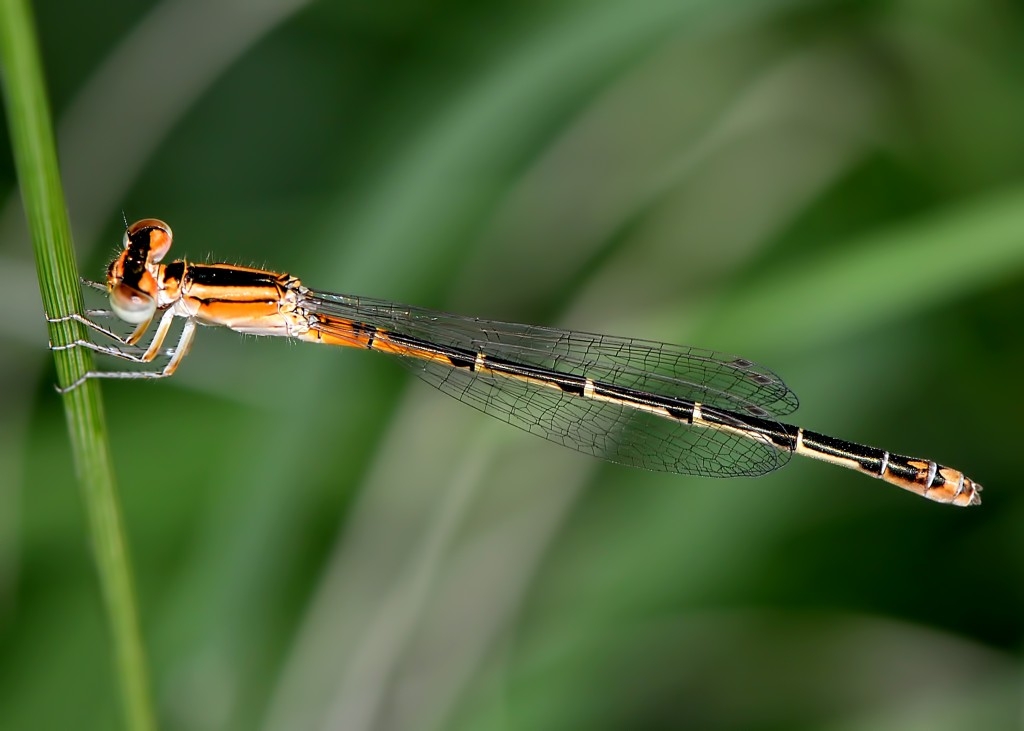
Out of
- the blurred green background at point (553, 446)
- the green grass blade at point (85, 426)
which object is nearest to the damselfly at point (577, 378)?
the blurred green background at point (553, 446)

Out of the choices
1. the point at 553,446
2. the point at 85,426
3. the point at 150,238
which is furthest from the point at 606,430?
the point at 85,426

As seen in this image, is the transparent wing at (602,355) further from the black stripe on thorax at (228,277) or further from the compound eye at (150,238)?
the compound eye at (150,238)

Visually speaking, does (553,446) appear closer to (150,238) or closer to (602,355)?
(602,355)

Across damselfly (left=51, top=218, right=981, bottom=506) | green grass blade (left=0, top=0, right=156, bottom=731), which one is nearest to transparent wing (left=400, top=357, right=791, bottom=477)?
damselfly (left=51, top=218, right=981, bottom=506)

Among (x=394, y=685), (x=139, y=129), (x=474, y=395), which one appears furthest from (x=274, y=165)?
(x=394, y=685)

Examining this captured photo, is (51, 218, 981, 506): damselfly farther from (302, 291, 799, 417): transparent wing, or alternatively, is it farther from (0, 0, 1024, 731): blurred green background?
(0, 0, 1024, 731): blurred green background

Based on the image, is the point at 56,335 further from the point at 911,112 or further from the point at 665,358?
the point at 911,112
